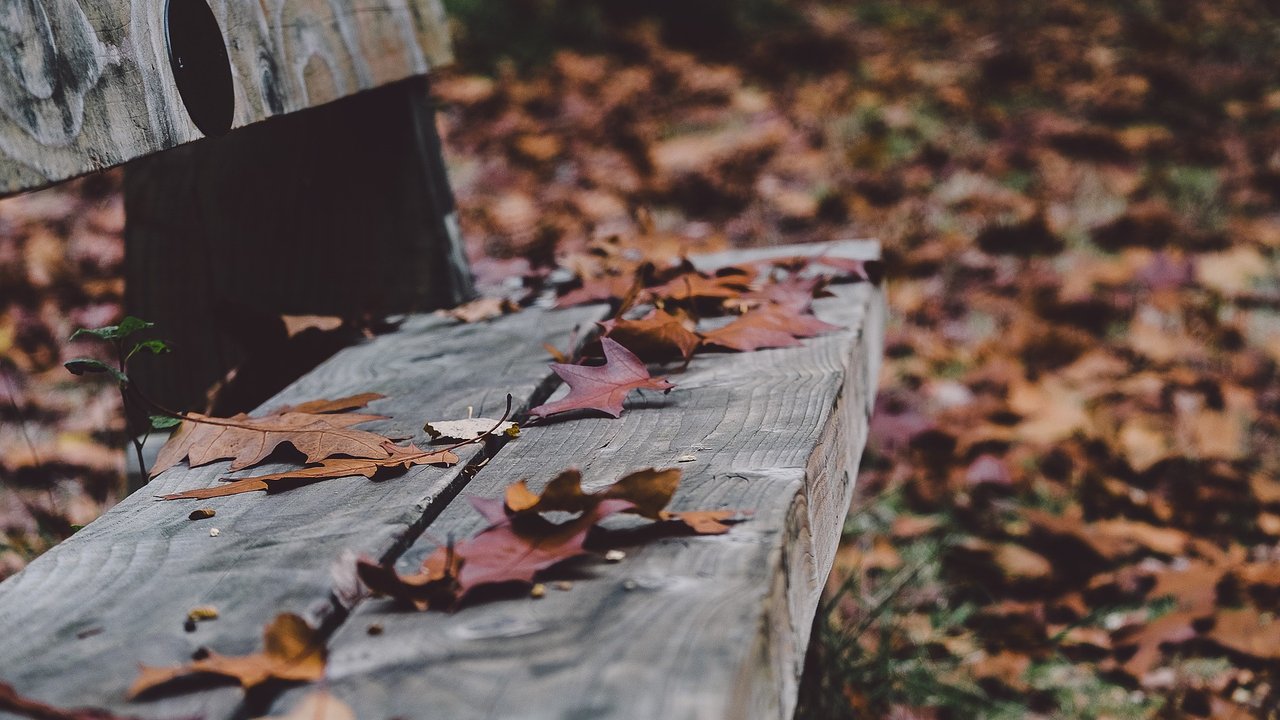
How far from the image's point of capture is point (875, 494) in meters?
2.22

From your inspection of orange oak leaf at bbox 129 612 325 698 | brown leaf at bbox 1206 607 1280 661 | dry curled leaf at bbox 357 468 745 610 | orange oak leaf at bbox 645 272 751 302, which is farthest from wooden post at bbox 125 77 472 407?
brown leaf at bbox 1206 607 1280 661

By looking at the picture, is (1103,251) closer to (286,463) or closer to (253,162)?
(253,162)

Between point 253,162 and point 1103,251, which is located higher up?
point 253,162

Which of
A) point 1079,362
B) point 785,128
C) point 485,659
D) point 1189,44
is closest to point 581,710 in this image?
point 485,659

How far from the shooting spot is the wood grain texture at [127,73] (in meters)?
0.86

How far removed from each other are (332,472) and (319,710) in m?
0.40

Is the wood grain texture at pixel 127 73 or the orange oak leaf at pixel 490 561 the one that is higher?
the wood grain texture at pixel 127 73

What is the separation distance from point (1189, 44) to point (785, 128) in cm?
209

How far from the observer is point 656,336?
124 cm

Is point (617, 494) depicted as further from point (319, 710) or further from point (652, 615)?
point (319, 710)

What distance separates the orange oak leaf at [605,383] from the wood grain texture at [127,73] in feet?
1.55

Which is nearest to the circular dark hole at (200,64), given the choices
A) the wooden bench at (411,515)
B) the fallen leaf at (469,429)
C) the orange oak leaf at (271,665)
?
the wooden bench at (411,515)

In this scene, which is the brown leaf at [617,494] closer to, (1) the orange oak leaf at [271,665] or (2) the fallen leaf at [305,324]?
(1) the orange oak leaf at [271,665]

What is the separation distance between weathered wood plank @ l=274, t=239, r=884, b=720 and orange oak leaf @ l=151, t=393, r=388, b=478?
160mm
